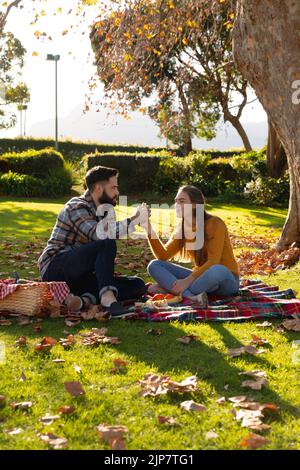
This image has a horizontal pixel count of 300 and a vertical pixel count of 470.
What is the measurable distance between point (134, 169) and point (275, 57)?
14659mm

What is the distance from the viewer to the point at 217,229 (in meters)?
6.04

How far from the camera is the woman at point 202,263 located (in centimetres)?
607

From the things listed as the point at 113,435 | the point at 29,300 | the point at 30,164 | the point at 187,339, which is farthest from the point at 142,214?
the point at 30,164

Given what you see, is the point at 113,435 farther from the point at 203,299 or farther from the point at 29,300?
the point at 203,299

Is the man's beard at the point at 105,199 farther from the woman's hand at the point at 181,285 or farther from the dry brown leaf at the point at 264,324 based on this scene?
the dry brown leaf at the point at 264,324

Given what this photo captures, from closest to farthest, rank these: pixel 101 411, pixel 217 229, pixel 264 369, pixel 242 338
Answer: pixel 101 411, pixel 264 369, pixel 242 338, pixel 217 229

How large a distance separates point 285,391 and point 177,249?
2.93 m

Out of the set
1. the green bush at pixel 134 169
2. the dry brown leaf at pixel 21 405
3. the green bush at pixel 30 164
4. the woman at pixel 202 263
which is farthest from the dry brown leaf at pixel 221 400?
the green bush at pixel 30 164

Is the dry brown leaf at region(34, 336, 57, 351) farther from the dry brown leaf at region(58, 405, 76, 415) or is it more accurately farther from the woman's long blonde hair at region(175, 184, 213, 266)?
the woman's long blonde hair at region(175, 184, 213, 266)

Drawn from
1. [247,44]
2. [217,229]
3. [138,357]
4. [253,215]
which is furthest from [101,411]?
[253,215]

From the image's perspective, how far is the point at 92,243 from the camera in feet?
18.7

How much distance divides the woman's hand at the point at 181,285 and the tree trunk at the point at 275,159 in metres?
14.9
